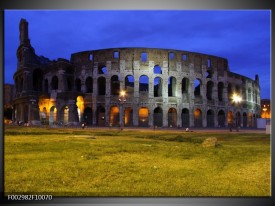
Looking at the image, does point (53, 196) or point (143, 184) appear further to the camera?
point (143, 184)

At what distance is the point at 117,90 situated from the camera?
4019 cm

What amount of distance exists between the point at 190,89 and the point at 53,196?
115 ft

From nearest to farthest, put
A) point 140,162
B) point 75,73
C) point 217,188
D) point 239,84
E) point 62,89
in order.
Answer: point 217,188, point 140,162, point 62,89, point 75,73, point 239,84

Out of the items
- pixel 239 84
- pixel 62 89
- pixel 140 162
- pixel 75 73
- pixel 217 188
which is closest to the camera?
pixel 217 188

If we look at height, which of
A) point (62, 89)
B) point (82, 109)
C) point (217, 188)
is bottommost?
point (217, 188)

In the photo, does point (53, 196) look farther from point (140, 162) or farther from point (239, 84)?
point (239, 84)

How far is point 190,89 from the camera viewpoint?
39.8 m

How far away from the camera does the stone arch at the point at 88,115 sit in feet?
129

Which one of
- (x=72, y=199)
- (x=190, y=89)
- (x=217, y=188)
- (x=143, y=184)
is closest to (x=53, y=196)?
(x=72, y=199)

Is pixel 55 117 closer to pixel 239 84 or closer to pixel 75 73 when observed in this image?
pixel 75 73

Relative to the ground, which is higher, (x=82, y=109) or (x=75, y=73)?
(x=75, y=73)

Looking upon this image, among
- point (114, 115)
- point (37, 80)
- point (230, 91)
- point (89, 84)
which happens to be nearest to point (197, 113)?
point (230, 91)

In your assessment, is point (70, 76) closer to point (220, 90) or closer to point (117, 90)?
point (117, 90)

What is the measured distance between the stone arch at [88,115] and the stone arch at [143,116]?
6.43 metres
